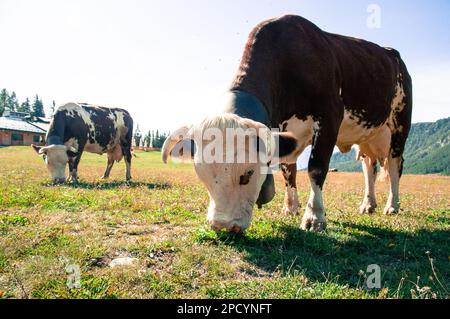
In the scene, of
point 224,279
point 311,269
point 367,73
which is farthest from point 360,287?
point 367,73

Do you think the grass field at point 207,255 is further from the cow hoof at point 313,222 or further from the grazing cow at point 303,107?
the grazing cow at point 303,107

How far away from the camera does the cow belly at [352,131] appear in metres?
6.90

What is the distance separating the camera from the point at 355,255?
4469 millimetres

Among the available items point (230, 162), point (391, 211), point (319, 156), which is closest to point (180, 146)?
point (230, 162)

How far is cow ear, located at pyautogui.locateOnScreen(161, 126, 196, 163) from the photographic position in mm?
4766

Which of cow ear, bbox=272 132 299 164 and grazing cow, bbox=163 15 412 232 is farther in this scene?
cow ear, bbox=272 132 299 164

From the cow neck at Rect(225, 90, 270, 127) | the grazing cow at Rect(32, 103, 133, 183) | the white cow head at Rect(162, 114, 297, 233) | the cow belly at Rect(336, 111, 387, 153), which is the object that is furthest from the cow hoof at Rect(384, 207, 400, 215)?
the grazing cow at Rect(32, 103, 133, 183)

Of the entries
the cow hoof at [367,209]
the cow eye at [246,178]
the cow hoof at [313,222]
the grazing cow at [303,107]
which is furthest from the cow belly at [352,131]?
the cow eye at [246,178]

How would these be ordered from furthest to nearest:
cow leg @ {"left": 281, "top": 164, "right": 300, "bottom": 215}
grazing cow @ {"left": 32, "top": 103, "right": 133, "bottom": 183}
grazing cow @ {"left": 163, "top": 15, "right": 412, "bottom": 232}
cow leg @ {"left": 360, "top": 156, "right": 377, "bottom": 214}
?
grazing cow @ {"left": 32, "top": 103, "right": 133, "bottom": 183} < cow leg @ {"left": 360, "top": 156, "right": 377, "bottom": 214} < cow leg @ {"left": 281, "top": 164, "right": 300, "bottom": 215} < grazing cow @ {"left": 163, "top": 15, "right": 412, "bottom": 232}

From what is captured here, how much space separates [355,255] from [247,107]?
2.47 m

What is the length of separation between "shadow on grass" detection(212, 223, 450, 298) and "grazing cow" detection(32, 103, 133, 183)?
1045 centimetres

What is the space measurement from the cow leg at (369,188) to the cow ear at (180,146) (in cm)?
524

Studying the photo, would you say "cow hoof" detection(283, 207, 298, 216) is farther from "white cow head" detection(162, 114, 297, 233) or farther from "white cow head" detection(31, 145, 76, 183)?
"white cow head" detection(31, 145, 76, 183)

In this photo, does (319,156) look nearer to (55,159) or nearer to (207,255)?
(207,255)
